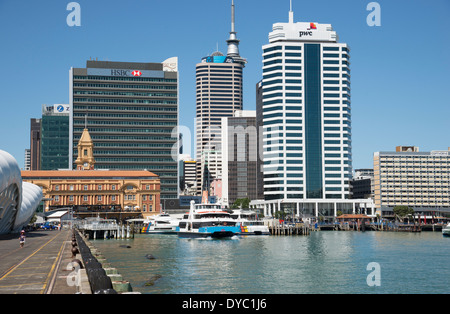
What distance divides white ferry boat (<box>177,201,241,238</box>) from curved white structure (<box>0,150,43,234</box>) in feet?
125

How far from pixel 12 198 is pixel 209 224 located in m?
50.0

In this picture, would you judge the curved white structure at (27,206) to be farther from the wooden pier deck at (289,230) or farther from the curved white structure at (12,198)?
the wooden pier deck at (289,230)

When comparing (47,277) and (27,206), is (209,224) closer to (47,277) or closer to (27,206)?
(27,206)

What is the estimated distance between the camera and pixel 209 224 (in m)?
135

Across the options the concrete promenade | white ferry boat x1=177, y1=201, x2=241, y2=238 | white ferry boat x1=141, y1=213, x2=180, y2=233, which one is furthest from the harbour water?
white ferry boat x1=141, y1=213, x2=180, y2=233

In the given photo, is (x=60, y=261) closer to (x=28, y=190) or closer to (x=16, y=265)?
(x=16, y=265)

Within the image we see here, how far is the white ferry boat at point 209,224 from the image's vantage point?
130m

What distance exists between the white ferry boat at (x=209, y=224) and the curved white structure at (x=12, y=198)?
37954 mm

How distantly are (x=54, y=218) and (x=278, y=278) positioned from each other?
14136cm

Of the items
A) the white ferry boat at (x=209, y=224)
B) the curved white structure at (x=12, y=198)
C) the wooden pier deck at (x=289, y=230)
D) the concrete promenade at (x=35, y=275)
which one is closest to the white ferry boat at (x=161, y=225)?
the white ferry boat at (x=209, y=224)

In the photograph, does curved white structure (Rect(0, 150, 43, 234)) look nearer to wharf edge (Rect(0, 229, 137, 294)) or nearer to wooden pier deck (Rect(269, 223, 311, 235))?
wharf edge (Rect(0, 229, 137, 294))

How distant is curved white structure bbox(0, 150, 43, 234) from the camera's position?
292 ft

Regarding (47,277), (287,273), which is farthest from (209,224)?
(47,277)
